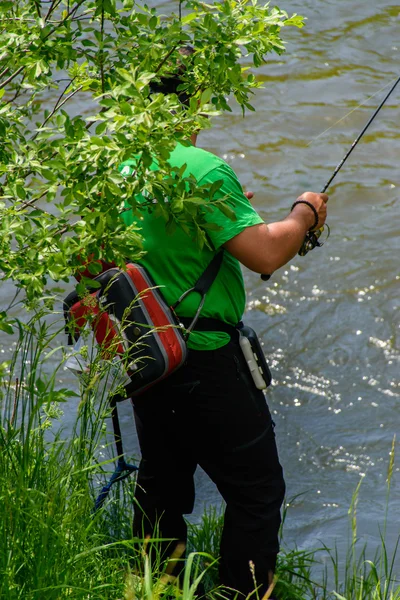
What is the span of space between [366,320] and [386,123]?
3.22m

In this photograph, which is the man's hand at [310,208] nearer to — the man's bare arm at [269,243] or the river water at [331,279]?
the man's bare arm at [269,243]

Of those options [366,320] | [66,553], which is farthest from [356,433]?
[66,553]

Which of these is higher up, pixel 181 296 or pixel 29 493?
pixel 181 296

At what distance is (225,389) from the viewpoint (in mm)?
3174

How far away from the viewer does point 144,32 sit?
103 inches

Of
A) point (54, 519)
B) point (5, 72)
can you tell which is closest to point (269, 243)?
point (5, 72)

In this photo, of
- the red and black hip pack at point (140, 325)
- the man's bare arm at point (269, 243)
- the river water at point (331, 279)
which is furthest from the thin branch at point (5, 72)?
the river water at point (331, 279)

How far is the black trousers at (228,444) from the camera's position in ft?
10.4

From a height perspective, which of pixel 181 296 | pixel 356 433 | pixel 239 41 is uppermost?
pixel 239 41

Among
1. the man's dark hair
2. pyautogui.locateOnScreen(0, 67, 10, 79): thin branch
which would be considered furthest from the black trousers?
pyautogui.locateOnScreen(0, 67, 10, 79): thin branch

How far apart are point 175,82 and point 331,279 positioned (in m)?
3.97

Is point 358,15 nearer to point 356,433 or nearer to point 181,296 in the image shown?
point 356,433

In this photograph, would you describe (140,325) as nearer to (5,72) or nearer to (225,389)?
(225,389)

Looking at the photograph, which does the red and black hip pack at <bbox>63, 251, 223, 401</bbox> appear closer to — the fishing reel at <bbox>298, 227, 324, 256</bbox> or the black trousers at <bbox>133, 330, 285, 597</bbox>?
the black trousers at <bbox>133, 330, 285, 597</bbox>
